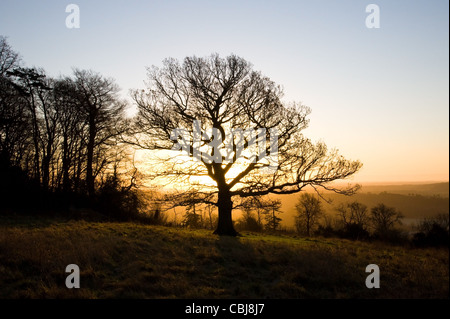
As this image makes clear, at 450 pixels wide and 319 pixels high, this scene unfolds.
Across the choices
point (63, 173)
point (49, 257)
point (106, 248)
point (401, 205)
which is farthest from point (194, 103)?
point (401, 205)

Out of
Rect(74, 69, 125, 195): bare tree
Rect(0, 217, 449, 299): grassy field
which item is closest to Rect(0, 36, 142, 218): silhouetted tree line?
Rect(74, 69, 125, 195): bare tree

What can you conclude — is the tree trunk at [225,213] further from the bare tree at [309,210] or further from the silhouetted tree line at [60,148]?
the bare tree at [309,210]

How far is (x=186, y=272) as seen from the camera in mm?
8656

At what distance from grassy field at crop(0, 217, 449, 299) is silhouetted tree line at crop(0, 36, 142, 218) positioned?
14.0m

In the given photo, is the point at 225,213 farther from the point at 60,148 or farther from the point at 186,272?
the point at 60,148

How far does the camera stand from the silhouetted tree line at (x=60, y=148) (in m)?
23.6

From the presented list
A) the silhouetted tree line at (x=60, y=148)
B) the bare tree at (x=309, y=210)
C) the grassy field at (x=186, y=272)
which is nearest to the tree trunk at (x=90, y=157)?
the silhouetted tree line at (x=60, y=148)

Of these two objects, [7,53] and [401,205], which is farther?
[401,205]

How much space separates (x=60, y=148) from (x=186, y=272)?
2630 centimetres

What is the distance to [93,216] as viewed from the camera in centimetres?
2156

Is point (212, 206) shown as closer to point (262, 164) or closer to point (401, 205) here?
point (262, 164)

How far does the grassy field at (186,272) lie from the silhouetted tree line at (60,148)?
550 inches

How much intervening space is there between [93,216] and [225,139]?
40.6ft
